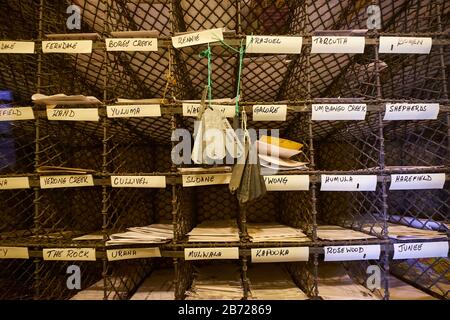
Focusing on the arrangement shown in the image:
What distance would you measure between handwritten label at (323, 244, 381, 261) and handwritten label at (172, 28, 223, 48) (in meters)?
1.56

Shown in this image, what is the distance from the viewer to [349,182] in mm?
1698

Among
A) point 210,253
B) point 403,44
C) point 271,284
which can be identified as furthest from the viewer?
point 271,284

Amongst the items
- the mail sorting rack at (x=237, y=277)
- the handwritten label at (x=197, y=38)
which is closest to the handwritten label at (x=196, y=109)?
the handwritten label at (x=197, y=38)

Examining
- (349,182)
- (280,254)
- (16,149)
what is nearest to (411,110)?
(349,182)

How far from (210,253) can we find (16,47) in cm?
192

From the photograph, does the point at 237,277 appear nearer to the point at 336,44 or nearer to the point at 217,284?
the point at 217,284

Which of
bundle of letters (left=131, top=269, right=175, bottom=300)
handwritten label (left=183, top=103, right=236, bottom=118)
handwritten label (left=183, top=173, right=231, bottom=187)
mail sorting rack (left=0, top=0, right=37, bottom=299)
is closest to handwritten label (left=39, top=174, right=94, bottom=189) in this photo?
mail sorting rack (left=0, top=0, right=37, bottom=299)

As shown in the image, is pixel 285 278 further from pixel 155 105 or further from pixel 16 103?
pixel 16 103

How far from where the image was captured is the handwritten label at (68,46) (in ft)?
5.62

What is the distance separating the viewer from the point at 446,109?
1766 millimetres

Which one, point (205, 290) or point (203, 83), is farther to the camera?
point (203, 83)

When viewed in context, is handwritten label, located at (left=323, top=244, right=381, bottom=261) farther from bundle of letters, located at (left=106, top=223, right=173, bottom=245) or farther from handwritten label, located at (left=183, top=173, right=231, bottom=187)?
bundle of letters, located at (left=106, top=223, right=173, bottom=245)
